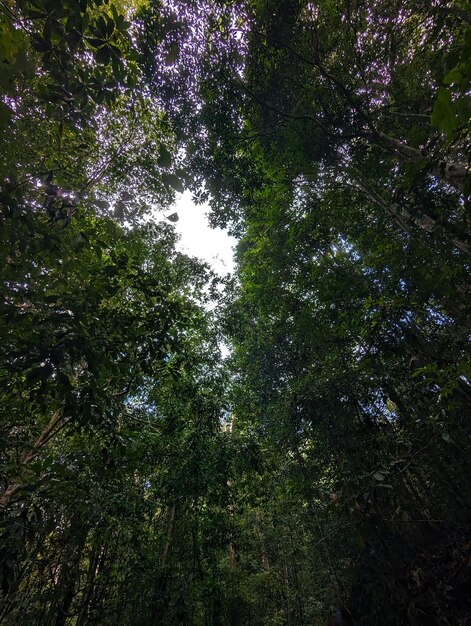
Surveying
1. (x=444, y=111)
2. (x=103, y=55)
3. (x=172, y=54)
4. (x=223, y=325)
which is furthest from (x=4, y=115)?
(x=223, y=325)

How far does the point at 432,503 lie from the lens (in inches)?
192

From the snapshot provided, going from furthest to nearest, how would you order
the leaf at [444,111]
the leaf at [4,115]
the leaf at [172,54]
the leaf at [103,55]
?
the leaf at [172,54], the leaf at [103,55], the leaf at [4,115], the leaf at [444,111]

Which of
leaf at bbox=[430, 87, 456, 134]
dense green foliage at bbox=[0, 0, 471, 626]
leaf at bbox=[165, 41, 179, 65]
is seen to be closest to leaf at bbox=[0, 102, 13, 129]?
dense green foliage at bbox=[0, 0, 471, 626]

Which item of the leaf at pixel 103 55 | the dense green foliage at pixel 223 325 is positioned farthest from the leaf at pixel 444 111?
the leaf at pixel 103 55

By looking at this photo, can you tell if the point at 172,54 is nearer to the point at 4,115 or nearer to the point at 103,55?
the point at 103,55

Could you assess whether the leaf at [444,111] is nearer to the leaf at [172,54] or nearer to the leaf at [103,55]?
the leaf at [103,55]

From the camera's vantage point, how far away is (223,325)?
8.59 m

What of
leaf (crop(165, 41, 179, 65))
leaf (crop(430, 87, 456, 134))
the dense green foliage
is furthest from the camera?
leaf (crop(165, 41, 179, 65))

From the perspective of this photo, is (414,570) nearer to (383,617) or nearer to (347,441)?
(383,617)

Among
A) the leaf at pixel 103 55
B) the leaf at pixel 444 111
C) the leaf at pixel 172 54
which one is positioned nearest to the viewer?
the leaf at pixel 444 111

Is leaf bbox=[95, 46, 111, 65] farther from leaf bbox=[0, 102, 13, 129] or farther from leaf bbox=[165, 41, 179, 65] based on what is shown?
leaf bbox=[165, 41, 179, 65]

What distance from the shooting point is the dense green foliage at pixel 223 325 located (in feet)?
7.57

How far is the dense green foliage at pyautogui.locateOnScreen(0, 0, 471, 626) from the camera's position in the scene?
2309 millimetres

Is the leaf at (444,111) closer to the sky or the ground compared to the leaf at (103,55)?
closer to the ground
